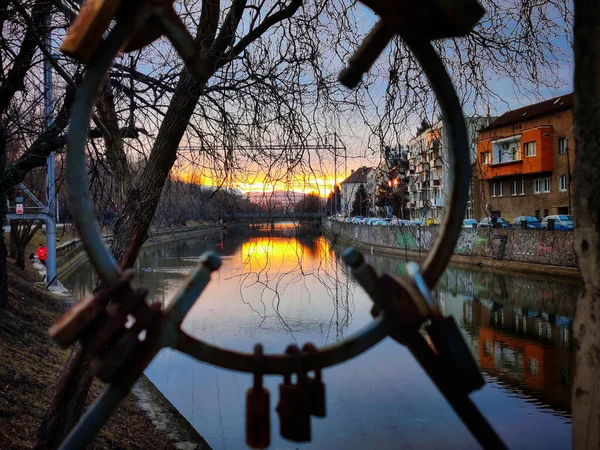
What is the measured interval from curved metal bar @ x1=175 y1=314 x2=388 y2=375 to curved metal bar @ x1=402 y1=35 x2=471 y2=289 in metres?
0.19

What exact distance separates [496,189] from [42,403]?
1191 inches

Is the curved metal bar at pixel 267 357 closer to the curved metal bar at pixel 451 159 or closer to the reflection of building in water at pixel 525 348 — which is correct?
the curved metal bar at pixel 451 159

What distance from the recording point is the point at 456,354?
1.29m

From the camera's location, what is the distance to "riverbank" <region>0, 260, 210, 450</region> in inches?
211

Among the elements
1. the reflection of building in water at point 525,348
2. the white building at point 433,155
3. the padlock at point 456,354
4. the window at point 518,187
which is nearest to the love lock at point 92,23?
the padlock at point 456,354

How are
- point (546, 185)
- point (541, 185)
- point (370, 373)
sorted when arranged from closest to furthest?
point (370, 373), point (546, 185), point (541, 185)

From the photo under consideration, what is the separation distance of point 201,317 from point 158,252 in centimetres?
2254

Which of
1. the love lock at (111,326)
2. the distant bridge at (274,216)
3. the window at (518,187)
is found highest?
the window at (518,187)

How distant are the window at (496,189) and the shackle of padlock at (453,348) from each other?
33.2 m

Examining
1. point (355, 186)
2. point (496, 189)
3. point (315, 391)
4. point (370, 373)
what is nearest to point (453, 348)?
point (315, 391)

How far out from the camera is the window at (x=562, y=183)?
27.8 metres

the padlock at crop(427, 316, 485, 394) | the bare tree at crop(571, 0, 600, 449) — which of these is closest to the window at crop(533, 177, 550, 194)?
the bare tree at crop(571, 0, 600, 449)

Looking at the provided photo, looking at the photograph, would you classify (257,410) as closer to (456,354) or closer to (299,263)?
(456,354)

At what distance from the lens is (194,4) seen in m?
4.65
